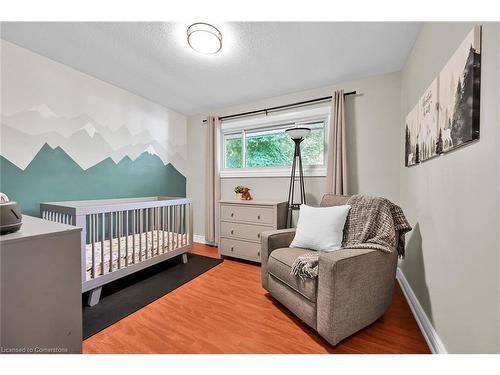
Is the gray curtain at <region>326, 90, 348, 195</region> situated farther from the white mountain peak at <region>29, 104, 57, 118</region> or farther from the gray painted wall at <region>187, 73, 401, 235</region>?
the white mountain peak at <region>29, 104, 57, 118</region>

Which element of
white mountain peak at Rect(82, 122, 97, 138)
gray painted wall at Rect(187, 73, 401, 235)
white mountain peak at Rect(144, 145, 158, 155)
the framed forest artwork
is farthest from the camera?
white mountain peak at Rect(144, 145, 158, 155)

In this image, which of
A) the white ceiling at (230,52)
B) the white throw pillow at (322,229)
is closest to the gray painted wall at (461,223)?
the white ceiling at (230,52)

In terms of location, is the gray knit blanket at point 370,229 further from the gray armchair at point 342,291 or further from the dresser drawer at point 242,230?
the dresser drawer at point 242,230

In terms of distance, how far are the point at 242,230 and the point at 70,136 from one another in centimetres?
222

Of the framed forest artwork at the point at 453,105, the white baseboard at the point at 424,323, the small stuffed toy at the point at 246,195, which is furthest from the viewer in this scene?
the small stuffed toy at the point at 246,195

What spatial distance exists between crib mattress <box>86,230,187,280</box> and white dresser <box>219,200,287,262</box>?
559mm

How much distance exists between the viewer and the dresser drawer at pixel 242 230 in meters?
2.67

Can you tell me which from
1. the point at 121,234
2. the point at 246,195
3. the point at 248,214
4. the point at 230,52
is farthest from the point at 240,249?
the point at 230,52

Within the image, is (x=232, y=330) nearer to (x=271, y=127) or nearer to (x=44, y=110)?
(x=271, y=127)

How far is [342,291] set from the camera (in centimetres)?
129

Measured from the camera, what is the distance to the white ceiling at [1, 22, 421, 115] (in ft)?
5.52

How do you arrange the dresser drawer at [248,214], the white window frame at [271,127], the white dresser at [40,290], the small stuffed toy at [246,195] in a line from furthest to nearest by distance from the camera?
1. the small stuffed toy at [246,195]
2. the white window frame at [271,127]
3. the dresser drawer at [248,214]
4. the white dresser at [40,290]

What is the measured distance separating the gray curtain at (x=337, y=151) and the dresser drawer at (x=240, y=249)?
3.80 feet

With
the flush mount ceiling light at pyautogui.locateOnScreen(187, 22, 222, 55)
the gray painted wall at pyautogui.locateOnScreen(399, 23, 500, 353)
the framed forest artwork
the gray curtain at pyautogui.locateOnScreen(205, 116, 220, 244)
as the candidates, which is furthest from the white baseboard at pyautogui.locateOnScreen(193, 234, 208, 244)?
the framed forest artwork
